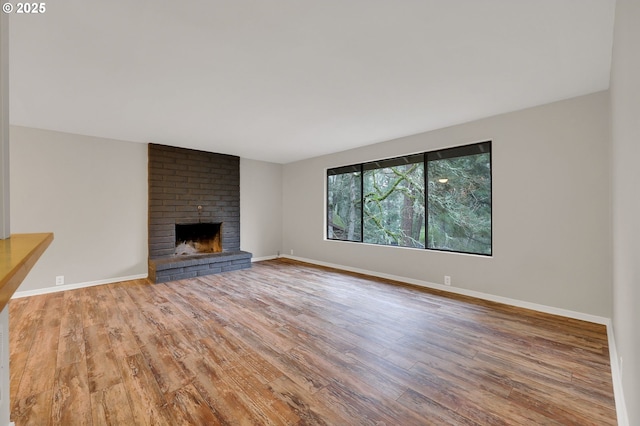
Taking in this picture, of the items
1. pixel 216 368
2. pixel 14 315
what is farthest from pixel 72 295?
pixel 216 368

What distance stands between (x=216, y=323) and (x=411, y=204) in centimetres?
342

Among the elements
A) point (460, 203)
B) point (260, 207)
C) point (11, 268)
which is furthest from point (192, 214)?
point (11, 268)

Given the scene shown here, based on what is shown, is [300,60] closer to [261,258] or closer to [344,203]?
[344,203]

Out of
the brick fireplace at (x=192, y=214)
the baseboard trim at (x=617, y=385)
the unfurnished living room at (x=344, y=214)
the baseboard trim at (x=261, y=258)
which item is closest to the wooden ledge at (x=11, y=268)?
the unfurnished living room at (x=344, y=214)

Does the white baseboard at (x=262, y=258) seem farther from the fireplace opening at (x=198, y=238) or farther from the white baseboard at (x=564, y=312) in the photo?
the white baseboard at (x=564, y=312)

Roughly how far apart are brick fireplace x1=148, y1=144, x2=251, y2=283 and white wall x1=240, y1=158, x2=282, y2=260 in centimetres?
22

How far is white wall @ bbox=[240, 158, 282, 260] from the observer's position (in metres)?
6.17

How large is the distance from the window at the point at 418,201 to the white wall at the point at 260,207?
1.56 metres

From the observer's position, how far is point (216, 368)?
2045 millimetres

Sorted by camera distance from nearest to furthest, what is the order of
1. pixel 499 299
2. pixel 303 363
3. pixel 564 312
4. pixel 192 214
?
1. pixel 303 363
2. pixel 564 312
3. pixel 499 299
4. pixel 192 214

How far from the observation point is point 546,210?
311cm

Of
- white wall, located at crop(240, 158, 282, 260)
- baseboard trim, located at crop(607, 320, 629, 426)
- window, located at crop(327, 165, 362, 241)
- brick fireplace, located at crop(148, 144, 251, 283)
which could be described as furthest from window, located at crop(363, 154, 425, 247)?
brick fireplace, located at crop(148, 144, 251, 283)

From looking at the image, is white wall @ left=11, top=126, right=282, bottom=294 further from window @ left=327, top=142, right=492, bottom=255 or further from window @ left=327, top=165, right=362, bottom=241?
window @ left=327, top=142, right=492, bottom=255

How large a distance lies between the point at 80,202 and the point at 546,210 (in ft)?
21.3
